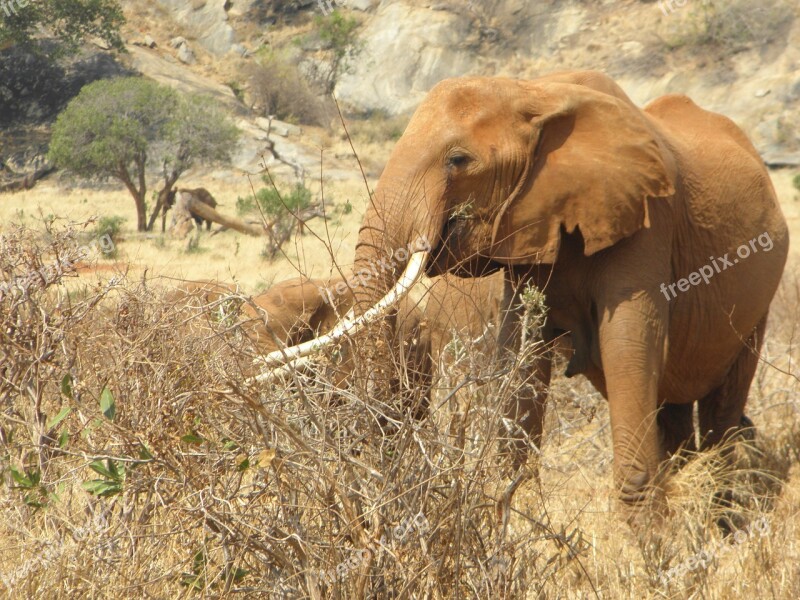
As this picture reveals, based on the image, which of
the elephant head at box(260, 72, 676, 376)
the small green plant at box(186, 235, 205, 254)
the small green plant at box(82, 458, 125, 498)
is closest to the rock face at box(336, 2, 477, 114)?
the small green plant at box(186, 235, 205, 254)

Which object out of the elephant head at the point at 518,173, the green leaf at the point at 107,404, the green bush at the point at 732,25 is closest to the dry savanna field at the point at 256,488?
the green leaf at the point at 107,404

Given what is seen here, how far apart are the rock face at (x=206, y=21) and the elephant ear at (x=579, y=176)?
146 feet

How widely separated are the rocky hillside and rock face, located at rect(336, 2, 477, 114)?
0.19 ft

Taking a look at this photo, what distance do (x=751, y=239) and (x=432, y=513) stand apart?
3.82 metres

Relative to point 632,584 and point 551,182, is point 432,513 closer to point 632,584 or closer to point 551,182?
point 632,584

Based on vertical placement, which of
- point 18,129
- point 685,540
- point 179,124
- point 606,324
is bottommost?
point 18,129

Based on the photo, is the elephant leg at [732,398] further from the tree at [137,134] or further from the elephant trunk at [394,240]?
the tree at [137,134]

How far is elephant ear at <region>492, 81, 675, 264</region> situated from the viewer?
5223mm

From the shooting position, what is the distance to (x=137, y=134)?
25438 millimetres

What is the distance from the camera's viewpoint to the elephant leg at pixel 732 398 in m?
6.88

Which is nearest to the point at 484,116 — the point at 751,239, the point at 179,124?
the point at 751,239

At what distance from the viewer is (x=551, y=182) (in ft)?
17.4

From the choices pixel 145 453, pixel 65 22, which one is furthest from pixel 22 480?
pixel 65 22

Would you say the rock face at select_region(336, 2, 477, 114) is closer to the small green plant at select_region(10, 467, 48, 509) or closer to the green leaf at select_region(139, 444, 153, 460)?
the small green plant at select_region(10, 467, 48, 509)
